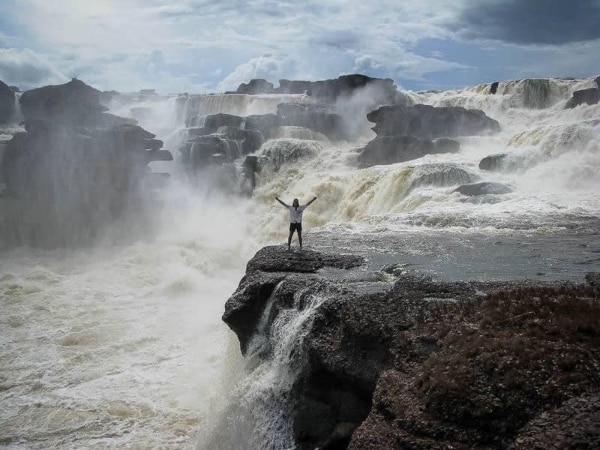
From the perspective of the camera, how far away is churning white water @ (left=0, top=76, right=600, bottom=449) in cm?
1066

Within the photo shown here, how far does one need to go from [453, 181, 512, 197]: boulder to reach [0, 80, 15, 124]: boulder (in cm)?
3475

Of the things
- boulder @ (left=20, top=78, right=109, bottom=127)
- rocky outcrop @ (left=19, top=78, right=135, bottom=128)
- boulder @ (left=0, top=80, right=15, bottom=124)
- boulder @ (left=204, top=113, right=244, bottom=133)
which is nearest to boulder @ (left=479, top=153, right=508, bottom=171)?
boulder @ (left=204, top=113, right=244, bottom=133)

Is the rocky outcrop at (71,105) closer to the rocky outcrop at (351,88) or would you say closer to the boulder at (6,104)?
the boulder at (6,104)

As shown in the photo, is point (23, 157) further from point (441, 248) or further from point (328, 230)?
point (441, 248)

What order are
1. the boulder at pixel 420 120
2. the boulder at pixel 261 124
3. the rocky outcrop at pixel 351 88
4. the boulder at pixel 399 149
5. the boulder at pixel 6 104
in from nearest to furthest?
1. the boulder at pixel 399 149
2. the boulder at pixel 420 120
3. the boulder at pixel 261 124
4. the boulder at pixel 6 104
5. the rocky outcrop at pixel 351 88

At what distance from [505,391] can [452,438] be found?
69 cm

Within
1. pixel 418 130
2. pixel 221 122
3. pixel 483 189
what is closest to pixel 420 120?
pixel 418 130

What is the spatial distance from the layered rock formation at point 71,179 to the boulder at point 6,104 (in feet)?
39.8

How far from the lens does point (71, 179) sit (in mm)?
30969

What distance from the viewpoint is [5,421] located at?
11.4 m

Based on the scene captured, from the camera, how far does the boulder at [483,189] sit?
19156 mm

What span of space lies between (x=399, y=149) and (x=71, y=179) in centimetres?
1797

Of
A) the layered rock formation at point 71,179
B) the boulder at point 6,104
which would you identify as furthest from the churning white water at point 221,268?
the boulder at point 6,104

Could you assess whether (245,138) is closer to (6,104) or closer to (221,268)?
(221,268)
